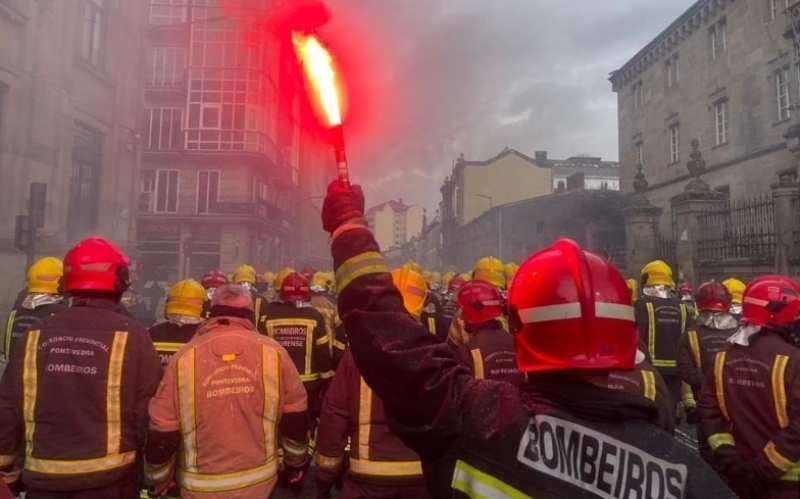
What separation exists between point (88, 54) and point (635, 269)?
18946mm

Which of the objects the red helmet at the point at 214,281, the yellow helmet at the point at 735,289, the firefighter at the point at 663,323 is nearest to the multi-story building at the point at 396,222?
the red helmet at the point at 214,281

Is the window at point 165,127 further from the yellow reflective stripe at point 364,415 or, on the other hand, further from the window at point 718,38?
the yellow reflective stripe at point 364,415

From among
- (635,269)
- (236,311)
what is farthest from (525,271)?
(635,269)

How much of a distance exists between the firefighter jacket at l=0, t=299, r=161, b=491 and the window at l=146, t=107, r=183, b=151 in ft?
103

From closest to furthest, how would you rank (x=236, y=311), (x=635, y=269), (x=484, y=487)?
1. (x=484, y=487)
2. (x=236, y=311)
3. (x=635, y=269)

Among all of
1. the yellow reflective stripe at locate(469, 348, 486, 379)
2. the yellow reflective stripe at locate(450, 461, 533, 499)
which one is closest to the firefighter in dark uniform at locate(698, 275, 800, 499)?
the yellow reflective stripe at locate(469, 348, 486, 379)

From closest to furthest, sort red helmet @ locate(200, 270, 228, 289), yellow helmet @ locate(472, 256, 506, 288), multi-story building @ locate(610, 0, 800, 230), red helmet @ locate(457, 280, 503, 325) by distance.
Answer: red helmet @ locate(457, 280, 503, 325) → yellow helmet @ locate(472, 256, 506, 288) → red helmet @ locate(200, 270, 228, 289) → multi-story building @ locate(610, 0, 800, 230)

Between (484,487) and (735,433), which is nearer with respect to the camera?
(484,487)

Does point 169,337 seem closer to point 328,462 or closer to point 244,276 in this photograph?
point 328,462

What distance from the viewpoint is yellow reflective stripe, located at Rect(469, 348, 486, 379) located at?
4.16 meters

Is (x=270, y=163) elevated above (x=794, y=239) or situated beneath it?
elevated above

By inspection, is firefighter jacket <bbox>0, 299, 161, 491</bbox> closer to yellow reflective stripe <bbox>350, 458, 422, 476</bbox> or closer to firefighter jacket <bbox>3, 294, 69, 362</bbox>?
yellow reflective stripe <bbox>350, 458, 422, 476</bbox>

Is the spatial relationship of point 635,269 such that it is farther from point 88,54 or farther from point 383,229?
point 383,229

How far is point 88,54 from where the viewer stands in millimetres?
17594
